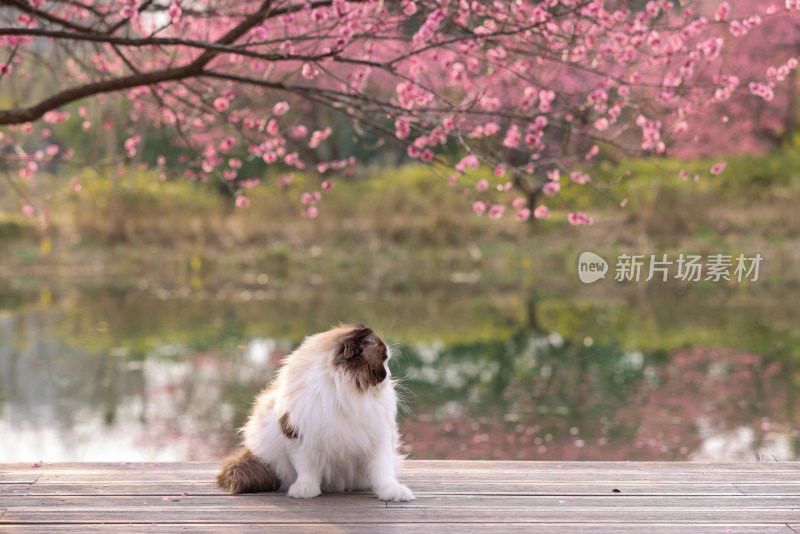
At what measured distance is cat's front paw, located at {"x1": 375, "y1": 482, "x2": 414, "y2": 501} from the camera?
117 inches

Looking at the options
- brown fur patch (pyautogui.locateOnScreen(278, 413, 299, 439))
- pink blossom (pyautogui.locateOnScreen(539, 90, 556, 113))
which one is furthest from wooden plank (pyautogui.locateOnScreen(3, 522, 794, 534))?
pink blossom (pyautogui.locateOnScreen(539, 90, 556, 113))

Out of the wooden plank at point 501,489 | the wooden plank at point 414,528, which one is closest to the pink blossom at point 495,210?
the wooden plank at point 501,489

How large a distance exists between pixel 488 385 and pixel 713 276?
9656mm

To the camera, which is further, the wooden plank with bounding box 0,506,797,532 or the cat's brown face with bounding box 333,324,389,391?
the cat's brown face with bounding box 333,324,389,391

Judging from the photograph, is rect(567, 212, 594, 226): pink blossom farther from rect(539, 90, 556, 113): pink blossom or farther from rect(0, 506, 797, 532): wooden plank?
rect(0, 506, 797, 532): wooden plank

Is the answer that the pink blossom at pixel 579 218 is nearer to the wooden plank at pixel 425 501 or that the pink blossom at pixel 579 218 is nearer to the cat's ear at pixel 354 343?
the wooden plank at pixel 425 501

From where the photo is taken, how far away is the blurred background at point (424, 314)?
24.0ft

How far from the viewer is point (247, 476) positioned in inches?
123

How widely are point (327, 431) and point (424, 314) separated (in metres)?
9.64

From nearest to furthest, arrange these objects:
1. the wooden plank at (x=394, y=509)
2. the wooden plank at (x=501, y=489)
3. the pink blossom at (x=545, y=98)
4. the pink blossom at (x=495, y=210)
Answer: the wooden plank at (x=394, y=509)
the wooden plank at (x=501, y=489)
the pink blossom at (x=545, y=98)
the pink blossom at (x=495, y=210)

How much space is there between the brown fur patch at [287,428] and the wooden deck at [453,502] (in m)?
0.23

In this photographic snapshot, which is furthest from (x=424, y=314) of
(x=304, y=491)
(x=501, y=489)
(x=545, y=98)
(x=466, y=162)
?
(x=304, y=491)

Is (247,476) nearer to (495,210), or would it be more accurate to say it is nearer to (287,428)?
(287,428)

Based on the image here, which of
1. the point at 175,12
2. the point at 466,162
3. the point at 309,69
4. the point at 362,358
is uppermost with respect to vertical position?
the point at 175,12
